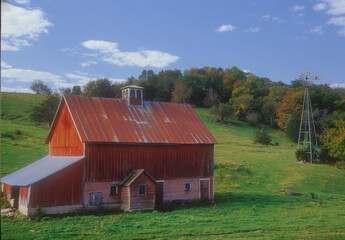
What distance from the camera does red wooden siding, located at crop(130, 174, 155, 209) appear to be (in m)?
22.8

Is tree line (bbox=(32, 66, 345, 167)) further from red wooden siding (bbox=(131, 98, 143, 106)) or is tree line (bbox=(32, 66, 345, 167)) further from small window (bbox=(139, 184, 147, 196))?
small window (bbox=(139, 184, 147, 196))

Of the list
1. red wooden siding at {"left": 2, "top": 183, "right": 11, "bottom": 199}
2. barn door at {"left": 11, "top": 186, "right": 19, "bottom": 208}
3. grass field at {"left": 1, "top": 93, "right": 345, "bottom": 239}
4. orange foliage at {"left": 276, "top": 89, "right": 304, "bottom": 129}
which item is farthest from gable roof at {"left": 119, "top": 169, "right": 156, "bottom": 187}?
orange foliage at {"left": 276, "top": 89, "right": 304, "bottom": 129}

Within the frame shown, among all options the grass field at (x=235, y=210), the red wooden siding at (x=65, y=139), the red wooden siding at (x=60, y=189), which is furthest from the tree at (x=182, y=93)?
the red wooden siding at (x=60, y=189)

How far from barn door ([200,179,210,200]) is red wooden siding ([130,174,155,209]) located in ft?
18.4

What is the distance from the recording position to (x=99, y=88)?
94.2 meters

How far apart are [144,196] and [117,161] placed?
323 cm

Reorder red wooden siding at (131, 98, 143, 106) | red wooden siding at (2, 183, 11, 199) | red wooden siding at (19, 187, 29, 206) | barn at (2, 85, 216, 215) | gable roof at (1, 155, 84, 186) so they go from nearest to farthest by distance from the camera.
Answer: red wooden siding at (19, 187, 29, 206) → gable roof at (1, 155, 84, 186) → barn at (2, 85, 216, 215) → red wooden siding at (2, 183, 11, 199) → red wooden siding at (131, 98, 143, 106)

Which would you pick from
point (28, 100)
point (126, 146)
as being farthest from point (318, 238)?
point (28, 100)

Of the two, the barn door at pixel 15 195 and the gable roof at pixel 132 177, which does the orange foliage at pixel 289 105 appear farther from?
the barn door at pixel 15 195

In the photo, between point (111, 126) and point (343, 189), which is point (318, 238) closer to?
point (111, 126)

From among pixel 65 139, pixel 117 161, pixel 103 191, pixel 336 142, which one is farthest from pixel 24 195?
pixel 336 142

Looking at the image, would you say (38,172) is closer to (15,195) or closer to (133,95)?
(15,195)

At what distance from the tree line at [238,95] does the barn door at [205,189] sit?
45.6 m

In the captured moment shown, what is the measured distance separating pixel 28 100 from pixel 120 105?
2165 inches
